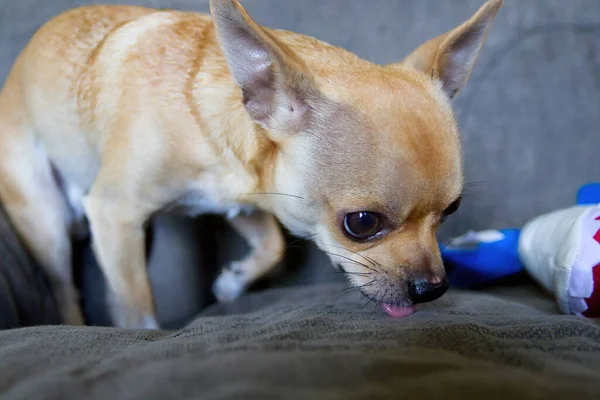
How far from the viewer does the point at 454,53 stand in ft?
4.20

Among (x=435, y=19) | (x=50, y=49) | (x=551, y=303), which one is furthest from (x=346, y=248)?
(x=435, y=19)

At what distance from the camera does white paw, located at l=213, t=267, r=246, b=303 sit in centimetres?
171

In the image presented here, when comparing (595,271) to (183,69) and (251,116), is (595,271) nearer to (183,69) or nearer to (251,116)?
(251,116)

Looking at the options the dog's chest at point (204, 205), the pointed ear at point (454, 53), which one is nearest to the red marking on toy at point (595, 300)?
the pointed ear at point (454, 53)

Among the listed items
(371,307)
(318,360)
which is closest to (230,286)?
(371,307)

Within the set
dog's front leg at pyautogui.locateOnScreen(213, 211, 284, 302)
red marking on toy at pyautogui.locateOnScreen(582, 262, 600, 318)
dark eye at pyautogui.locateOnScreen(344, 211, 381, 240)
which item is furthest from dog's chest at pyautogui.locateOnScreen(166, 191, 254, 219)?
red marking on toy at pyautogui.locateOnScreen(582, 262, 600, 318)

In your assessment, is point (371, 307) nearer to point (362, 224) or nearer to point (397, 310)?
point (397, 310)

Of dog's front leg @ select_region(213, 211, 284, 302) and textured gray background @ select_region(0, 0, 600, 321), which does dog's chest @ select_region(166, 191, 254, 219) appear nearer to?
dog's front leg @ select_region(213, 211, 284, 302)

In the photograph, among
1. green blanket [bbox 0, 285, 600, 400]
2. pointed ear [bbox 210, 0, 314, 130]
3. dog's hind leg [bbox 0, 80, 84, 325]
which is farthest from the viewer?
dog's hind leg [bbox 0, 80, 84, 325]

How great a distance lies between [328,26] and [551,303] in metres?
1.23

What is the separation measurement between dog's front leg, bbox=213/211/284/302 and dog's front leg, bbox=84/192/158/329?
31 centimetres

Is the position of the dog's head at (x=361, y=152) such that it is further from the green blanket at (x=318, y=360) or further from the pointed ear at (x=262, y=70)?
the green blanket at (x=318, y=360)

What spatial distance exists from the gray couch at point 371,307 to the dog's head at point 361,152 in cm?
12

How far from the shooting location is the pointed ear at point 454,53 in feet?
3.90
